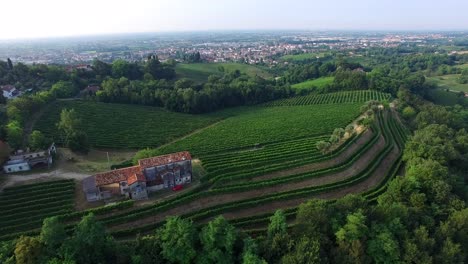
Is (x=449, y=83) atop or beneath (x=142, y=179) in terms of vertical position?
atop

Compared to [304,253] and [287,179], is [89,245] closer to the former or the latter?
[304,253]

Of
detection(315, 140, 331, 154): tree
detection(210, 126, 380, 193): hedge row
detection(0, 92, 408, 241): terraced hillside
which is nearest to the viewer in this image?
detection(0, 92, 408, 241): terraced hillside

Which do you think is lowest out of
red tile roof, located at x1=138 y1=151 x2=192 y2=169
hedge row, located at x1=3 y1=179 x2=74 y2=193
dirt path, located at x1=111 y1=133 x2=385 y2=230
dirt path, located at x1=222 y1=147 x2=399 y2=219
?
dirt path, located at x1=222 y1=147 x2=399 y2=219

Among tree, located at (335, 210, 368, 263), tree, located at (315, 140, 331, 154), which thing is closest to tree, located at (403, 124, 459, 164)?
tree, located at (315, 140, 331, 154)

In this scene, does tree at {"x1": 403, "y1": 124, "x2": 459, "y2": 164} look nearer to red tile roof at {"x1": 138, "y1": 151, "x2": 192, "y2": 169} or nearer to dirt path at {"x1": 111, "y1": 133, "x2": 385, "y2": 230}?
dirt path at {"x1": 111, "y1": 133, "x2": 385, "y2": 230}

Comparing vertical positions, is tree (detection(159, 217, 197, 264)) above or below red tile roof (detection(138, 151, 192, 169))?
below

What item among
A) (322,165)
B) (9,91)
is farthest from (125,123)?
(322,165)

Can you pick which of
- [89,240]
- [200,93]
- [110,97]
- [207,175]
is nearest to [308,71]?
[200,93]
